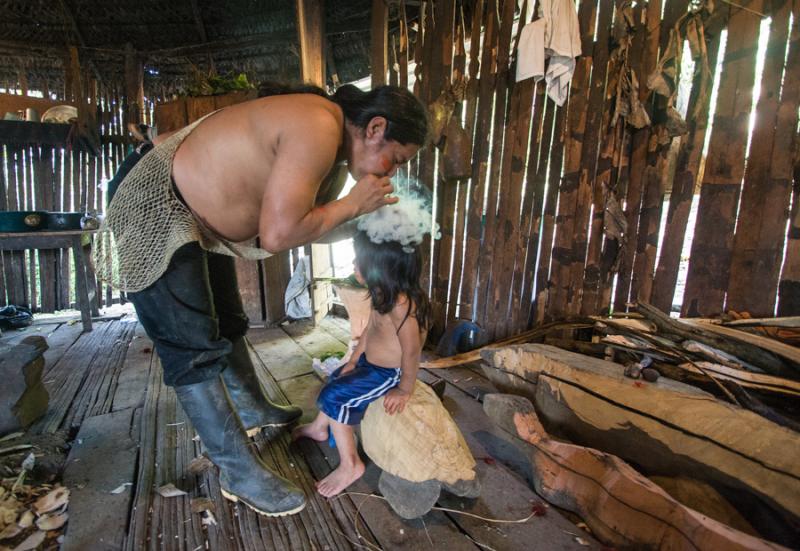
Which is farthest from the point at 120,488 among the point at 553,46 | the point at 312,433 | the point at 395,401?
the point at 553,46

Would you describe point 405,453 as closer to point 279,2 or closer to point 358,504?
point 358,504

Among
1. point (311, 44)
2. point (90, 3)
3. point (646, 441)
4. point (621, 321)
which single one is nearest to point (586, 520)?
point (646, 441)

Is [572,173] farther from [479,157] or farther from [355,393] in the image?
[355,393]

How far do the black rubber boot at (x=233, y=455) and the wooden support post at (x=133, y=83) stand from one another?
18.6 feet

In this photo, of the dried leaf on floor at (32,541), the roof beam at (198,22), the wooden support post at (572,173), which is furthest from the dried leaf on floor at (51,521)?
the roof beam at (198,22)

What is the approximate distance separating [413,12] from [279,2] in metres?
2.10

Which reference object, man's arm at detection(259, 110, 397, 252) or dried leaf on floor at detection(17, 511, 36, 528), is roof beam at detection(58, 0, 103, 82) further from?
dried leaf on floor at detection(17, 511, 36, 528)

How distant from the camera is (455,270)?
11.9ft

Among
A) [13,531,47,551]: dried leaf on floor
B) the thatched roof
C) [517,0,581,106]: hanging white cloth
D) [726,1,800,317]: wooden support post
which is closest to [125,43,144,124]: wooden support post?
the thatched roof

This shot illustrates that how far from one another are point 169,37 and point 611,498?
7199 millimetres

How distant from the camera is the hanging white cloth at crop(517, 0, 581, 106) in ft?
8.36

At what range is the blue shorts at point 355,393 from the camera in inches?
70.5

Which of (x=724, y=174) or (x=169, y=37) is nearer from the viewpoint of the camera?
(x=724, y=174)

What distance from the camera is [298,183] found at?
4.24ft
